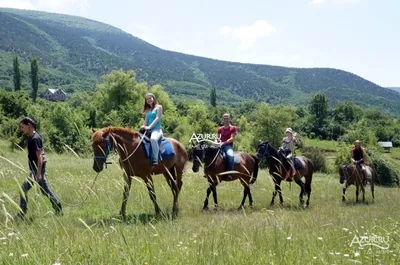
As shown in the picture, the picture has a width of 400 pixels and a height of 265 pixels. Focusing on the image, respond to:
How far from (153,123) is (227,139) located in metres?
3.01

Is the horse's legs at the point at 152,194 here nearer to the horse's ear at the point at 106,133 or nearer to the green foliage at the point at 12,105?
the horse's ear at the point at 106,133

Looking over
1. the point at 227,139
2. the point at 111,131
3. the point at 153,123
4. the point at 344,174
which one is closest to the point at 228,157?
the point at 227,139

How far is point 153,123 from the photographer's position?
8.48 meters

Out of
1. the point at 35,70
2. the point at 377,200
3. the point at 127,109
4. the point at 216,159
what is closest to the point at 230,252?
the point at 216,159

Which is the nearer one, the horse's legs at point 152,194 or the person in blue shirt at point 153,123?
the horse's legs at point 152,194

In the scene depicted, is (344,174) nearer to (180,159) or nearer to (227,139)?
(227,139)

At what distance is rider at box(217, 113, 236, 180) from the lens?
34.7ft

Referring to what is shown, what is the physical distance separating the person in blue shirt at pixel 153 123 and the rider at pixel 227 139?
247cm

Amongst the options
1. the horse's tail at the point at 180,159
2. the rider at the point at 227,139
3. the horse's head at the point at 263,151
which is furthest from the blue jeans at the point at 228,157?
the horse's tail at the point at 180,159

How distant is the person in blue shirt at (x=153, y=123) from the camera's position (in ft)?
28.0

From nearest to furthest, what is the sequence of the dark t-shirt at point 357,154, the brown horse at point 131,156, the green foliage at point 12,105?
the brown horse at point 131,156 < the dark t-shirt at point 357,154 < the green foliage at point 12,105

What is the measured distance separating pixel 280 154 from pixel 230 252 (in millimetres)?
8430

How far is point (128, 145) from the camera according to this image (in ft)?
27.6

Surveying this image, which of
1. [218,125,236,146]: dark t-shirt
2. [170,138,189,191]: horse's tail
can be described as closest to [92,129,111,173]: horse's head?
[170,138,189,191]: horse's tail
